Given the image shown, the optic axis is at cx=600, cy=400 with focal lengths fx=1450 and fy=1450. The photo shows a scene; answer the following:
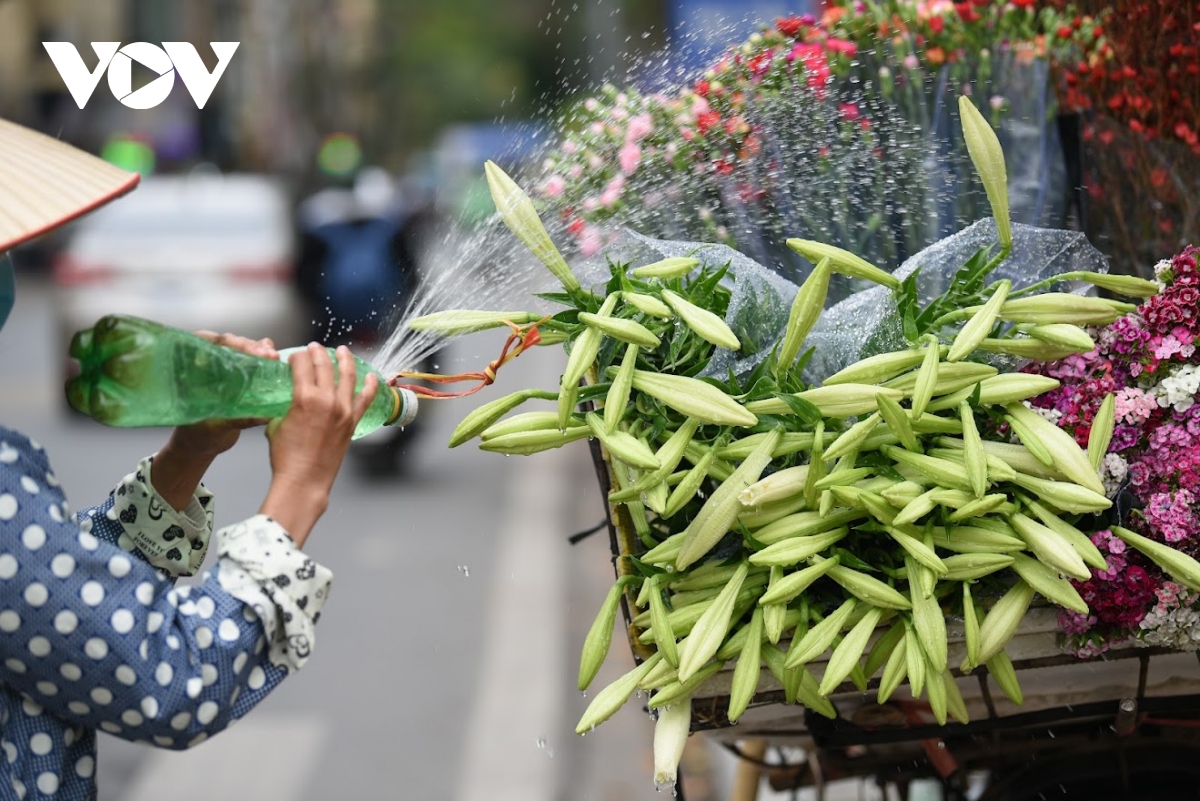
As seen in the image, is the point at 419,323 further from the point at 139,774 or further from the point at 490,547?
the point at 490,547

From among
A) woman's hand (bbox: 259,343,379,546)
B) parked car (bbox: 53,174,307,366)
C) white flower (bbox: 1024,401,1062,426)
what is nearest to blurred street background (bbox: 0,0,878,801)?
parked car (bbox: 53,174,307,366)

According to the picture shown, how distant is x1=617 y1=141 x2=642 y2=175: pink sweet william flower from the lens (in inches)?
97.7

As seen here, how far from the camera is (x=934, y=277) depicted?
7.23 feet

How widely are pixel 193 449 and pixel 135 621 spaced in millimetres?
442

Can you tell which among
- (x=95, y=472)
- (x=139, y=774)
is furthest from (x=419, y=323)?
(x=95, y=472)

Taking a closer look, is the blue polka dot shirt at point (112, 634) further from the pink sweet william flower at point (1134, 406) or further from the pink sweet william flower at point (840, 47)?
the pink sweet william flower at point (840, 47)

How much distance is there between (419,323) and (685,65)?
87 cm

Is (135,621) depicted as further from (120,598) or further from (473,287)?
(473,287)

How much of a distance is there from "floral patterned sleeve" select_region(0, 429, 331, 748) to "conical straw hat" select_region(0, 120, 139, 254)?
0.81 ft

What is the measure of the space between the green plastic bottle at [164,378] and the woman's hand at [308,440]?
0.06 m

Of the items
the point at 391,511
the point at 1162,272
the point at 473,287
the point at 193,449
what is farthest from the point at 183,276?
the point at 1162,272

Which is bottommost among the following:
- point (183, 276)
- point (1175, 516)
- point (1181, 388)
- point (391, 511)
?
point (391, 511)

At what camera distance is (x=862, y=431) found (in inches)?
72.9

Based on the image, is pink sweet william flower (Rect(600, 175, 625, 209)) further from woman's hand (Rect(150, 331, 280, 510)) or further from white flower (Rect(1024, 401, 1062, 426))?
white flower (Rect(1024, 401, 1062, 426))
